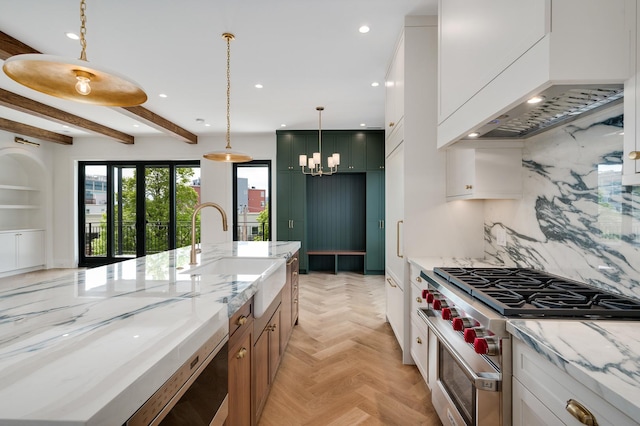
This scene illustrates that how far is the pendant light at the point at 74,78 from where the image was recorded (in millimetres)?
1203

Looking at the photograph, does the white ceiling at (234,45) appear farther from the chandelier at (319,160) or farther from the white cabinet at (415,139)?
the chandelier at (319,160)

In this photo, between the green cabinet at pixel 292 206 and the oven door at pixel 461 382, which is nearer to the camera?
the oven door at pixel 461 382

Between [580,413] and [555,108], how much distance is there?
118cm

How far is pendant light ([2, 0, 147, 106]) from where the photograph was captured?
1203mm

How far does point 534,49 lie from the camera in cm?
108

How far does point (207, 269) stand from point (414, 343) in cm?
159

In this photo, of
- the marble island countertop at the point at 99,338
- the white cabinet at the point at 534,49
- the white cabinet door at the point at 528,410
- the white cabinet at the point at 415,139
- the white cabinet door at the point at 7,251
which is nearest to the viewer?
the marble island countertop at the point at 99,338

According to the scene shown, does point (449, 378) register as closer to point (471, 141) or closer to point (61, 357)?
point (471, 141)

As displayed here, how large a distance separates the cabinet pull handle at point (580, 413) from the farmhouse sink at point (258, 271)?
1.22m

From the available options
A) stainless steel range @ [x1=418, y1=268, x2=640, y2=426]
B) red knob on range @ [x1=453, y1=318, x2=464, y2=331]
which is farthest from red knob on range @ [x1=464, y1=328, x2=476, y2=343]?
red knob on range @ [x1=453, y1=318, x2=464, y2=331]

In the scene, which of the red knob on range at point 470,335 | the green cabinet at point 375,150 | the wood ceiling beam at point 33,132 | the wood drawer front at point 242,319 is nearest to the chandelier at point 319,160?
the green cabinet at point 375,150

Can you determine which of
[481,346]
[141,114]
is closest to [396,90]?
[481,346]

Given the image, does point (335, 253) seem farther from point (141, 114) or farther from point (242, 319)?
point (242, 319)

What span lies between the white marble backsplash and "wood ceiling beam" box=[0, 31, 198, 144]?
431 centimetres
